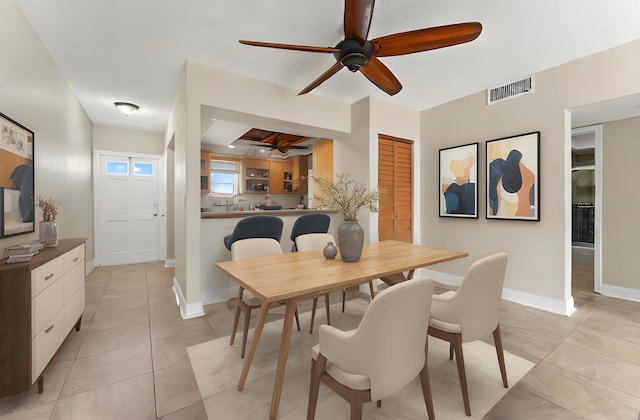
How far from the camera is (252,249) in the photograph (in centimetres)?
226

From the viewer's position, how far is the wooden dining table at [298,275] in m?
1.38

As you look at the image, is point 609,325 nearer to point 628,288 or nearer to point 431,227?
point 628,288

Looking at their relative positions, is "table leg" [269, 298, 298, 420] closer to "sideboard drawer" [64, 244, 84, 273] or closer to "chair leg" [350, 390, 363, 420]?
"chair leg" [350, 390, 363, 420]

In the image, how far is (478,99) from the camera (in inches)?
137

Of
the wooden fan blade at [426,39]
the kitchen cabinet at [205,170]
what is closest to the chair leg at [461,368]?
the wooden fan blade at [426,39]

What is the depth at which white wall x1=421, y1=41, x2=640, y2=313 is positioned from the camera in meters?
2.57

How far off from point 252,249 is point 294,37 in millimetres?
1913

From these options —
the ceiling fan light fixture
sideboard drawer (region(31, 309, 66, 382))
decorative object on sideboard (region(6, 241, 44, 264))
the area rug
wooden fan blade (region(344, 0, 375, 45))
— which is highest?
wooden fan blade (region(344, 0, 375, 45))

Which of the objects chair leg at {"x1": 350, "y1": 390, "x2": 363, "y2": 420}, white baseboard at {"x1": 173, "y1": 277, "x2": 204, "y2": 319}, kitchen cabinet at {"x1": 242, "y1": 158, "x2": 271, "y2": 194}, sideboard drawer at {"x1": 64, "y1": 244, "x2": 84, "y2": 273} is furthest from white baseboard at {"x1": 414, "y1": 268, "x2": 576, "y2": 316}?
kitchen cabinet at {"x1": 242, "y1": 158, "x2": 271, "y2": 194}

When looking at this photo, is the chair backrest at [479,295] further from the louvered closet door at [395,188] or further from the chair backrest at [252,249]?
the louvered closet door at [395,188]

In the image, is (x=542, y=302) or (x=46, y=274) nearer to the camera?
(x=46, y=274)

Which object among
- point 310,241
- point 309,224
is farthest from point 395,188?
point 310,241

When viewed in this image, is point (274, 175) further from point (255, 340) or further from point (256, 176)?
point (255, 340)

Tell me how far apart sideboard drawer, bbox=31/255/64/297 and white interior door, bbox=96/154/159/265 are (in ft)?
11.8
